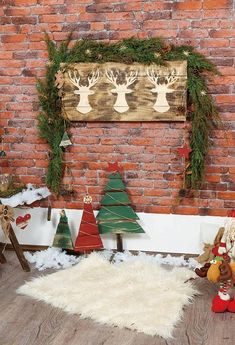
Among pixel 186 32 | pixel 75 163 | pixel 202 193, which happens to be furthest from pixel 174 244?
pixel 186 32

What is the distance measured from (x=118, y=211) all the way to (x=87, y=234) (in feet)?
0.97

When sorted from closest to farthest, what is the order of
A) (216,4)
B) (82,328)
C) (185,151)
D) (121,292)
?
(82,328), (121,292), (216,4), (185,151)

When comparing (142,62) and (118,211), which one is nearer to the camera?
(142,62)

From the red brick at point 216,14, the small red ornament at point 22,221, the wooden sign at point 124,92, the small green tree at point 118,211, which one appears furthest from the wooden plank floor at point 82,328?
the red brick at point 216,14

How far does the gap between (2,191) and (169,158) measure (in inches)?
50.4

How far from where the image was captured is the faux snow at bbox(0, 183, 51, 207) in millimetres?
3402

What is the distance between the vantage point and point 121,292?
3.00 meters

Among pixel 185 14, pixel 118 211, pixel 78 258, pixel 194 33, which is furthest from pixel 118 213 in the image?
pixel 185 14

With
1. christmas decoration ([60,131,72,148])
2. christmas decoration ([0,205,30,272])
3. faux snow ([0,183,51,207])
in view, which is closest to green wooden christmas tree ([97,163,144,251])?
christmas decoration ([60,131,72,148])

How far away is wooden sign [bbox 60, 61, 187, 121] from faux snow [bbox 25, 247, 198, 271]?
1.05 metres

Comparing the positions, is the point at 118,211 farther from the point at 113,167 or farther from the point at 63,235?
the point at 63,235

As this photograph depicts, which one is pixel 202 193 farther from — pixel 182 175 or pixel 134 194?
pixel 134 194

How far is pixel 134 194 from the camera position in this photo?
3.70 meters

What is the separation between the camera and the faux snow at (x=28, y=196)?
340 cm
